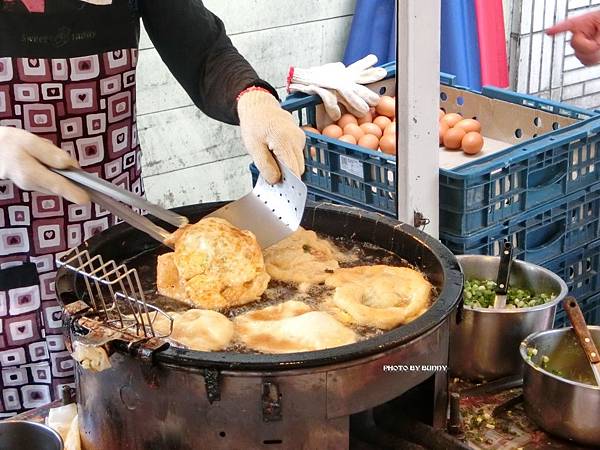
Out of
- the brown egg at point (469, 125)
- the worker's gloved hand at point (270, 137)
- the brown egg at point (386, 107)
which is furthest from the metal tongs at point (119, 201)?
the brown egg at point (386, 107)

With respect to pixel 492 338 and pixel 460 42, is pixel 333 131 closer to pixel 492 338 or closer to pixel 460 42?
pixel 460 42

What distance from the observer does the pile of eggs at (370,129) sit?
324 centimetres

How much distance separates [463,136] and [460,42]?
3.84 ft

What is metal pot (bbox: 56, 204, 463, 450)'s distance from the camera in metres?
1.40

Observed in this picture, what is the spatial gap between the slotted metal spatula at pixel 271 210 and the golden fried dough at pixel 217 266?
0.11 m

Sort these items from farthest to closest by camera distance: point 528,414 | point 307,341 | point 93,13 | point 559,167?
point 559,167 < point 93,13 < point 528,414 < point 307,341

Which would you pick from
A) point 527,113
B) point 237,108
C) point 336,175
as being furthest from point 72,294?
point 527,113

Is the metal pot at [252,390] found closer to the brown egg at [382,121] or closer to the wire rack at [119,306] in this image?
the wire rack at [119,306]

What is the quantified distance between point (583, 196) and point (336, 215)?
124 cm

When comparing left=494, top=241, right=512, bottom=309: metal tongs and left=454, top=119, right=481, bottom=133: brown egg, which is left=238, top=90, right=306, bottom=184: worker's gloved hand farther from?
left=454, top=119, right=481, bottom=133: brown egg

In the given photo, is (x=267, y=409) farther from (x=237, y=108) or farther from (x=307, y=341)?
(x=237, y=108)

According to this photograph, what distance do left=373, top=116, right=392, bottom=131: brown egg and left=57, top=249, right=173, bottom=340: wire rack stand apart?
173cm

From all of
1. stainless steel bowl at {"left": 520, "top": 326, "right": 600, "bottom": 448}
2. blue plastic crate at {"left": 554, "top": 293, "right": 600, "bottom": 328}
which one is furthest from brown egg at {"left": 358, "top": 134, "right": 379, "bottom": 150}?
stainless steel bowl at {"left": 520, "top": 326, "right": 600, "bottom": 448}

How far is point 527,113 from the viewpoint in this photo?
126 inches
